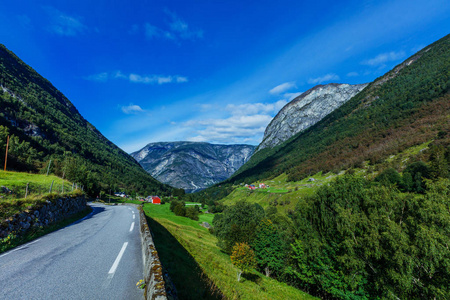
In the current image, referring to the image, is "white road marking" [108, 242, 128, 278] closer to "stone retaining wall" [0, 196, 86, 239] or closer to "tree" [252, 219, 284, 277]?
"stone retaining wall" [0, 196, 86, 239]

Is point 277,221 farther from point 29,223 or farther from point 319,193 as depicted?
point 29,223

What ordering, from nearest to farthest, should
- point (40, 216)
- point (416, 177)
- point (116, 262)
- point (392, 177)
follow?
point (116, 262) → point (40, 216) → point (416, 177) → point (392, 177)

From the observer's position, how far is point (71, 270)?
8477 mm

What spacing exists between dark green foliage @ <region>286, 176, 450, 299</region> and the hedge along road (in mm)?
34112

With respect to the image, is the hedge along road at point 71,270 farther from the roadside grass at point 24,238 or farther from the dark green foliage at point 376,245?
the dark green foliage at point 376,245

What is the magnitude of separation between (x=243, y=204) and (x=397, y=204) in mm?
40547

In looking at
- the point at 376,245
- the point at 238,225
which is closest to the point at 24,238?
the point at 376,245

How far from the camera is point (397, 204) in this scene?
33.6m

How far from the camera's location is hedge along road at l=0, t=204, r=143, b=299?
6.70 m

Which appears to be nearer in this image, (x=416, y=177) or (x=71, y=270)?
(x=71, y=270)

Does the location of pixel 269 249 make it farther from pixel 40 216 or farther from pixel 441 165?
pixel 441 165

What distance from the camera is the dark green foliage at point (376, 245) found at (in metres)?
24.5

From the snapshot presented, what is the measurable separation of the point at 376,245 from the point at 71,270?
38.6m

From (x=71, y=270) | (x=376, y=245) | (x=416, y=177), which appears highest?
(x=71, y=270)
